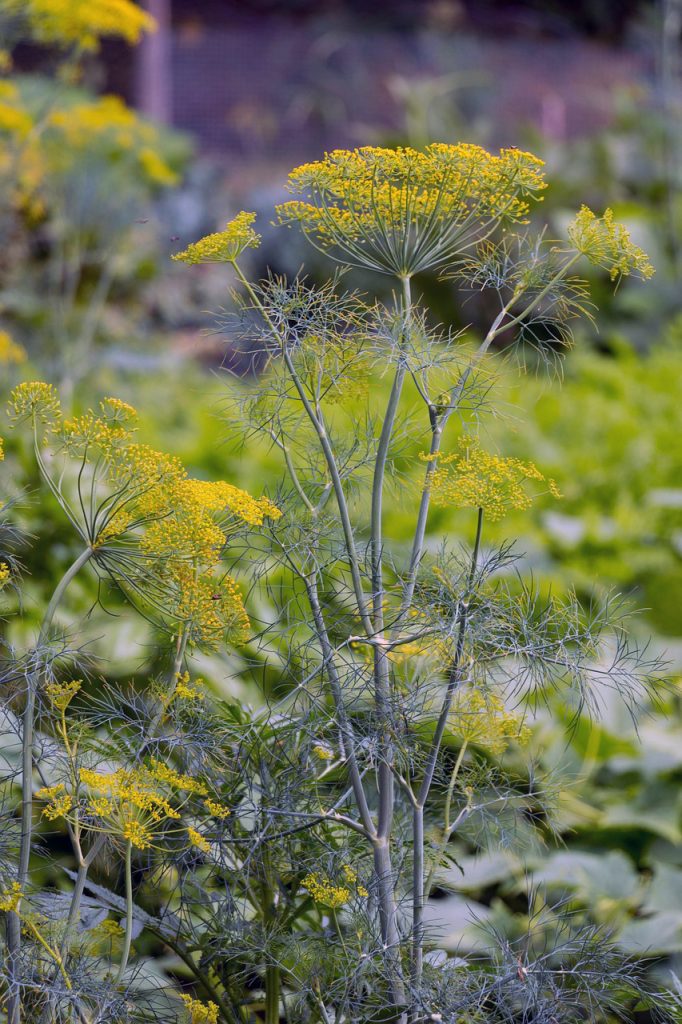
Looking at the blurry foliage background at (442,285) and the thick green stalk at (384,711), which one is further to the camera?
the blurry foliage background at (442,285)

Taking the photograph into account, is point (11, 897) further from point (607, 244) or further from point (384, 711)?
point (607, 244)

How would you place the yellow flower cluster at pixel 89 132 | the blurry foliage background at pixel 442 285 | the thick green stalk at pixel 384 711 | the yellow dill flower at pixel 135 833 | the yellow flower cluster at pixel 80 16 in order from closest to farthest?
the yellow dill flower at pixel 135 833 → the thick green stalk at pixel 384 711 → the blurry foliage background at pixel 442 285 → the yellow flower cluster at pixel 80 16 → the yellow flower cluster at pixel 89 132

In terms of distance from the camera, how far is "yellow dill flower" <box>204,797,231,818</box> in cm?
101

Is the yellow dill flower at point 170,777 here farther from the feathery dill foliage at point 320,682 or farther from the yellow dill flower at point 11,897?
the yellow dill flower at point 11,897

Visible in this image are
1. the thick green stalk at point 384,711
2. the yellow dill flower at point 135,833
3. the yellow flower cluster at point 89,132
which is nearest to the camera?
the yellow dill flower at point 135,833

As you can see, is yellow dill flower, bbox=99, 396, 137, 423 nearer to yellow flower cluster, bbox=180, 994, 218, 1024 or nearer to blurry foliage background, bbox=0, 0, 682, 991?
blurry foliage background, bbox=0, 0, 682, 991

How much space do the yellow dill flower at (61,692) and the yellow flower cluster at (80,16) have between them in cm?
186

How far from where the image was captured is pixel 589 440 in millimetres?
4527

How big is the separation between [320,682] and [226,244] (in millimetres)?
442

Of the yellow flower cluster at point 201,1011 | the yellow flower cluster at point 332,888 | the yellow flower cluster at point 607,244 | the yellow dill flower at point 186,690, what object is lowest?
the yellow flower cluster at point 201,1011

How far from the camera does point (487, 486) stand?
992mm

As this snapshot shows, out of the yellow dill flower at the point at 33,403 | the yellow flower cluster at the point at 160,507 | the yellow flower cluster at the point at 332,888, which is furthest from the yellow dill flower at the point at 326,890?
the yellow dill flower at the point at 33,403

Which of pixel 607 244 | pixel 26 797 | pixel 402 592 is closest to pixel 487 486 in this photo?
pixel 402 592

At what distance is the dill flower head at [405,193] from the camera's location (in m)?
0.99
